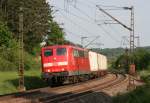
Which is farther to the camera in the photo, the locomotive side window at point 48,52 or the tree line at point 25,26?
the tree line at point 25,26

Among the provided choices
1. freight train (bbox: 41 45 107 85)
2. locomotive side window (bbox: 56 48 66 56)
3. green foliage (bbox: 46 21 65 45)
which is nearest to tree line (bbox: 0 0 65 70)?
green foliage (bbox: 46 21 65 45)

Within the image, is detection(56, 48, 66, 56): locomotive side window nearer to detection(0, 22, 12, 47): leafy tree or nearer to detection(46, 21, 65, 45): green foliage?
detection(0, 22, 12, 47): leafy tree

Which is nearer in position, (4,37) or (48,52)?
(48,52)

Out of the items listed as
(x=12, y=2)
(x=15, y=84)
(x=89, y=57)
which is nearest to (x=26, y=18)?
(x=12, y=2)

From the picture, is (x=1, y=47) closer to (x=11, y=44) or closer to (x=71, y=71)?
(x=11, y=44)

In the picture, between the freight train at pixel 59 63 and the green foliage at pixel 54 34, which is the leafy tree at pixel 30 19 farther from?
the freight train at pixel 59 63

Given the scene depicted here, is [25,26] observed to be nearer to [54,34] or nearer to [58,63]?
[54,34]

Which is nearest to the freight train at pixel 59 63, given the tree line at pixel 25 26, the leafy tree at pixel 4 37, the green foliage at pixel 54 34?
the tree line at pixel 25 26

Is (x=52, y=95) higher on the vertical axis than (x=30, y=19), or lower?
lower

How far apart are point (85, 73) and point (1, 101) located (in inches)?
879

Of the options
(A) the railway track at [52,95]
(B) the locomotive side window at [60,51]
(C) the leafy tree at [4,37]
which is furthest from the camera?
(C) the leafy tree at [4,37]

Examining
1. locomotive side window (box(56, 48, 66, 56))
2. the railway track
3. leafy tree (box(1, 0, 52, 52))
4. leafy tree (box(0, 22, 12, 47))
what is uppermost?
leafy tree (box(1, 0, 52, 52))

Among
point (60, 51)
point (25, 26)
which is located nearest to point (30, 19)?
point (25, 26)

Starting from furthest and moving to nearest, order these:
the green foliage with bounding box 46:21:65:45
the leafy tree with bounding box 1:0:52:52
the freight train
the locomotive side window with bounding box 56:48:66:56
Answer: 1. the green foliage with bounding box 46:21:65:45
2. the leafy tree with bounding box 1:0:52:52
3. the locomotive side window with bounding box 56:48:66:56
4. the freight train
